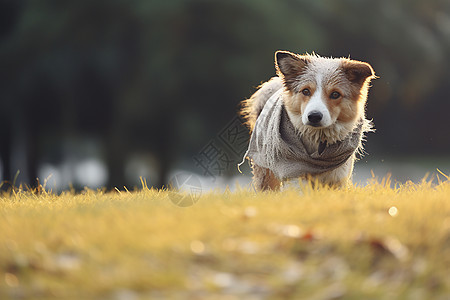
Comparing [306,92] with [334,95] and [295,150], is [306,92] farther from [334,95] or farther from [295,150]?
[295,150]

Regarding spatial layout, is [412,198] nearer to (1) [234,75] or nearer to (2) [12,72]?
(1) [234,75]

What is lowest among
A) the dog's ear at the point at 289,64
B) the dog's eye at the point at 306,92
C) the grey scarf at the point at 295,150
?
the grey scarf at the point at 295,150

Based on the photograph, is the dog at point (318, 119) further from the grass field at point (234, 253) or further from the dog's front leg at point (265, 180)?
the grass field at point (234, 253)

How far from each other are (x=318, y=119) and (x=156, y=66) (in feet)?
23.6

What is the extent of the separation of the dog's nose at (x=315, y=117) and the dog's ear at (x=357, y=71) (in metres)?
0.63

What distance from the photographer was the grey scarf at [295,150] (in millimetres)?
5535

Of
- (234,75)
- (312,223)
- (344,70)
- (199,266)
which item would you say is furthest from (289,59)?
(234,75)

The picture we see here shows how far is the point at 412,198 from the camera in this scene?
Result: 15.1ft

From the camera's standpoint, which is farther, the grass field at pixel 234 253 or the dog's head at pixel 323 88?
the dog's head at pixel 323 88

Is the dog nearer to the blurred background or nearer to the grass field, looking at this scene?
the grass field

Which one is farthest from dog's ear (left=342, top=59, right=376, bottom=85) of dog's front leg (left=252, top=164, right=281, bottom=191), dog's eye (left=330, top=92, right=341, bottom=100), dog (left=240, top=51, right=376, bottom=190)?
dog's front leg (left=252, top=164, right=281, bottom=191)

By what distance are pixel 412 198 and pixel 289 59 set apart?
6.25ft

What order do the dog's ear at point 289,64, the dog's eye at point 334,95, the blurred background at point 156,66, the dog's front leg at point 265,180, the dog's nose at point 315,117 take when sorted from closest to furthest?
the dog's nose at point 315,117 → the dog's eye at point 334,95 → the dog's ear at point 289,64 → the dog's front leg at point 265,180 → the blurred background at point 156,66

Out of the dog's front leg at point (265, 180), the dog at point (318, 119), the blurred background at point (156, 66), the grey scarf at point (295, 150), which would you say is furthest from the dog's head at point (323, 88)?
the blurred background at point (156, 66)
